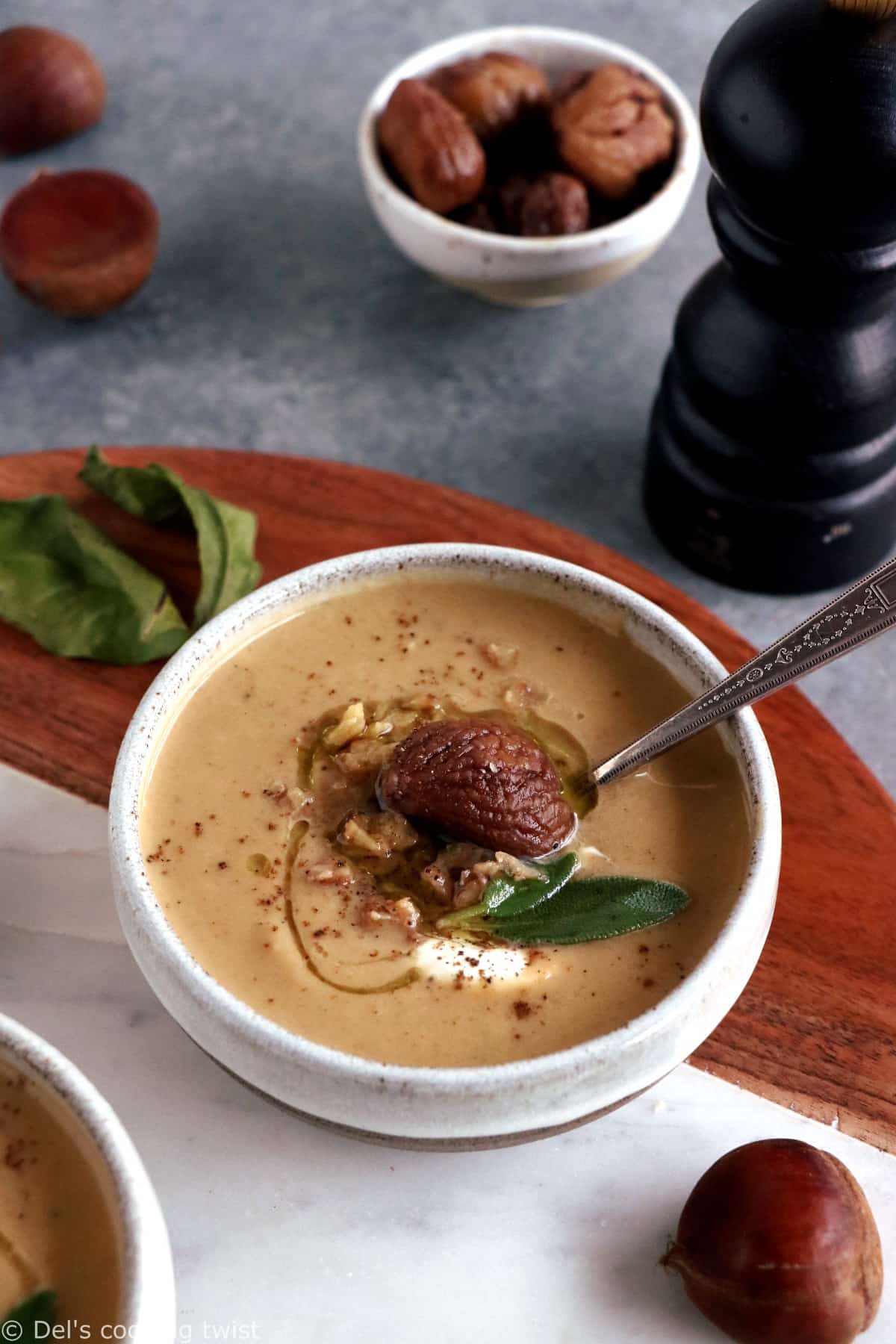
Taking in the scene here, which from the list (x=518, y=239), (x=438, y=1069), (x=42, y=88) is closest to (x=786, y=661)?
(x=438, y=1069)

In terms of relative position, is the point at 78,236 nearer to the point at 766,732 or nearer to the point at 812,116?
the point at 812,116

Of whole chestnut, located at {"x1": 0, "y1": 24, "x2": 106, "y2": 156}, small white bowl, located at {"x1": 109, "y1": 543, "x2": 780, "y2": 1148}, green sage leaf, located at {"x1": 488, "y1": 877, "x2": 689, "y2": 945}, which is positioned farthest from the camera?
whole chestnut, located at {"x1": 0, "y1": 24, "x2": 106, "y2": 156}

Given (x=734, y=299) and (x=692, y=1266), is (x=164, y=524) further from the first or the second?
(x=692, y=1266)

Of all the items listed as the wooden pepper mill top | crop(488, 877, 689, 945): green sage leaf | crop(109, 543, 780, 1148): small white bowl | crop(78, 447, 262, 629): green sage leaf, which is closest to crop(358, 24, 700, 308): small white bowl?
the wooden pepper mill top

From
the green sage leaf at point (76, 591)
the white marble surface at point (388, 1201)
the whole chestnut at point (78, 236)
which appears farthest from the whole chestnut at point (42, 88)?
the white marble surface at point (388, 1201)

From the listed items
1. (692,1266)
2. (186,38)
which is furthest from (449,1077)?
(186,38)

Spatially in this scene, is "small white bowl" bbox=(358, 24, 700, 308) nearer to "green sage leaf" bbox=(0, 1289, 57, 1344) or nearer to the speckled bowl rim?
the speckled bowl rim

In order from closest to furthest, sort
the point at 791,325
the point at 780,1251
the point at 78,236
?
the point at 780,1251
the point at 791,325
the point at 78,236
